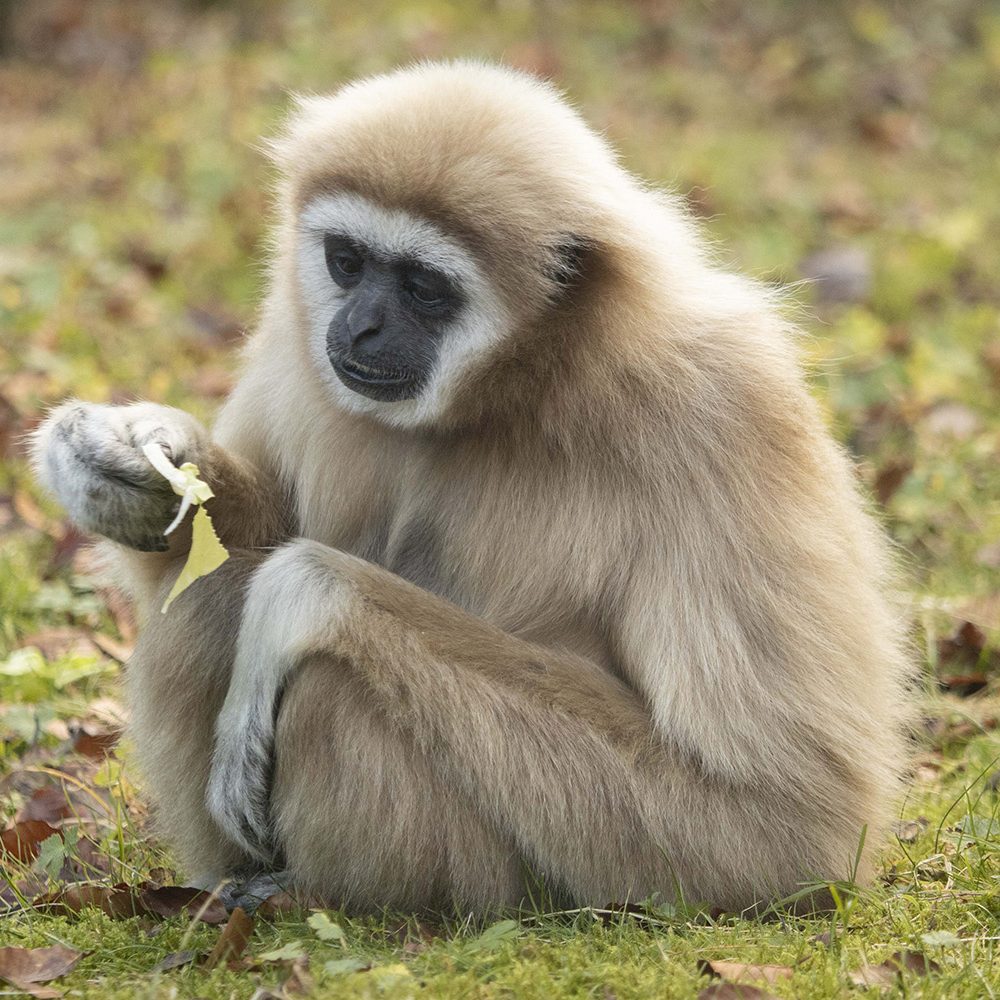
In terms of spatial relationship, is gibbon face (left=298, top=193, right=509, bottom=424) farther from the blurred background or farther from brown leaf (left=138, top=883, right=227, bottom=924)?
brown leaf (left=138, top=883, right=227, bottom=924)

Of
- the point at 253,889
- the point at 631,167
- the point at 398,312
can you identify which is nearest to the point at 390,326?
the point at 398,312

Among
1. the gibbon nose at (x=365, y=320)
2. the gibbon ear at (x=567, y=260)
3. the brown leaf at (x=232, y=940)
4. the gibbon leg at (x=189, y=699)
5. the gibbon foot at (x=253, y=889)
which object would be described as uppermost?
the gibbon ear at (x=567, y=260)

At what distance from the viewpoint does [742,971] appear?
13.3 ft

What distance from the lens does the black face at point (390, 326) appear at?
193 inches

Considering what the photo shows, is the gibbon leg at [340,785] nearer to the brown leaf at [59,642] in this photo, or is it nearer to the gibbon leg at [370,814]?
the gibbon leg at [370,814]

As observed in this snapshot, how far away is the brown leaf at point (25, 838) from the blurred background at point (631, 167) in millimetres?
845

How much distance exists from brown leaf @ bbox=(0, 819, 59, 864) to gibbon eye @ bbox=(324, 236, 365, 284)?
222 cm

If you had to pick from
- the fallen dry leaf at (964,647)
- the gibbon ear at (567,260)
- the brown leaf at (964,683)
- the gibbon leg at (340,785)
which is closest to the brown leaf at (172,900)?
the gibbon leg at (340,785)

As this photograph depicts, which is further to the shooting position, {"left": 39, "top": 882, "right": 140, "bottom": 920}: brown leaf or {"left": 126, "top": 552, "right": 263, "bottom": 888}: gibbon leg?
{"left": 126, "top": 552, "right": 263, "bottom": 888}: gibbon leg

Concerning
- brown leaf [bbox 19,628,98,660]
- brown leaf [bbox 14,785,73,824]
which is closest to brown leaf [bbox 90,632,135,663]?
brown leaf [bbox 19,628,98,660]

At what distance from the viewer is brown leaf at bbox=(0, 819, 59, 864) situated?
525 centimetres

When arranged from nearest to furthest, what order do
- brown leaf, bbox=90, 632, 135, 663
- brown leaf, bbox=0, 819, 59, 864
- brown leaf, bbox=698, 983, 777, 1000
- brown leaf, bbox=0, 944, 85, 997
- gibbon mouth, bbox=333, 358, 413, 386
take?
brown leaf, bbox=698, 983, 777, 1000, brown leaf, bbox=0, 944, 85, 997, gibbon mouth, bbox=333, 358, 413, 386, brown leaf, bbox=0, 819, 59, 864, brown leaf, bbox=90, 632, 135, 663

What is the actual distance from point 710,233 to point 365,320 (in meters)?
7.11

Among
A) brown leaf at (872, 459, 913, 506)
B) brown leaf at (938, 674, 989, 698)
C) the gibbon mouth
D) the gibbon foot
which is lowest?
the gibbon foot
